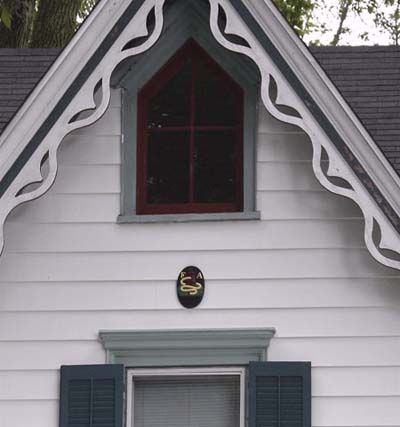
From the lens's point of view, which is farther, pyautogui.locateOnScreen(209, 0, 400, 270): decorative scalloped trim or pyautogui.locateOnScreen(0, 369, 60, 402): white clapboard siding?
pyautogui.locateOnScreen(0, 369, 60, 402): white clapboard siding

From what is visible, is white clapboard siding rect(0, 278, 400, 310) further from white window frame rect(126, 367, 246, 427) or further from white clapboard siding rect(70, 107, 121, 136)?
white clapboard siding rect(70, 107, 121, 136)

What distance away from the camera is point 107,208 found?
11.3 metres

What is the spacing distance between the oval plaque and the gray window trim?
419 millimetres

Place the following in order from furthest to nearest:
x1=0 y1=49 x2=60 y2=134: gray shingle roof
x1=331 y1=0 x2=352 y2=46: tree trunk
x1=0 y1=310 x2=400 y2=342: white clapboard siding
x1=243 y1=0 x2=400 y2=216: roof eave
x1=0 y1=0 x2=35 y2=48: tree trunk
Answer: x1=331 y1=0 x2=352 y2=46: tree trunk
x1=0 y1=0 x2=35 y2=48: tree trunk
x1=0 y1=49 x2=60 y2=134: gray shingle roof
x1=0 y1=310 x2=400 y2=342: white clapboard siding
x1=243 y1=0 x2=400 y2=216: roof eave

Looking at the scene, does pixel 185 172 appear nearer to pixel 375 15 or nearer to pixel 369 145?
pixel 369 145

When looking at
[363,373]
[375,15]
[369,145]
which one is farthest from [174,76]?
[375,15]

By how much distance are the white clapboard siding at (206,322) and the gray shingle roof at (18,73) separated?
1.83 meters

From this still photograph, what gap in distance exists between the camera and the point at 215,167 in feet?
37.7

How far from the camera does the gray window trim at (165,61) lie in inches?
444

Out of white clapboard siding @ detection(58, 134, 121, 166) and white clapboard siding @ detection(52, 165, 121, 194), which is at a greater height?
white clapboard siding @ detection(58, 134, 121, 166)

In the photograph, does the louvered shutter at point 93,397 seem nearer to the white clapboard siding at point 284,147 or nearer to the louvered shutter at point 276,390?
the louvered shutter at point 276,390

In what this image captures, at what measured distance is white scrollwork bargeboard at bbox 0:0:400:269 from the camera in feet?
35.2

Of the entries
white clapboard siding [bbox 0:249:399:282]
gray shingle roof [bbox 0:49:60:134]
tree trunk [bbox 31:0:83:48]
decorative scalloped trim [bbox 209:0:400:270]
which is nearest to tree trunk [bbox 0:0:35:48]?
tree trunk [bbox 31:0:83:48]

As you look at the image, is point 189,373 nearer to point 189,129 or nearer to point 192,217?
point 192,217
